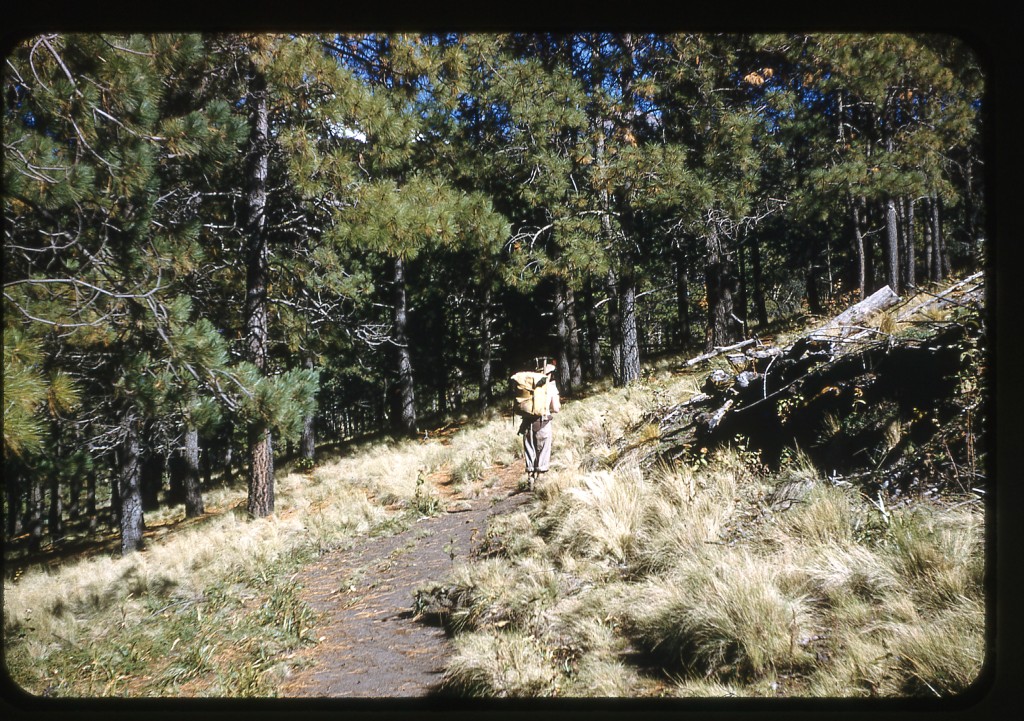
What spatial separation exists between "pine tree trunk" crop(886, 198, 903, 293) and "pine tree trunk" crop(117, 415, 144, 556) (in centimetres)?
1100

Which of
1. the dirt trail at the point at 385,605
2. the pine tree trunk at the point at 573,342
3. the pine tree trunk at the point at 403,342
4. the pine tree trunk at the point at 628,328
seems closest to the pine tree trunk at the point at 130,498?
the dirt trail at the point at 385,605

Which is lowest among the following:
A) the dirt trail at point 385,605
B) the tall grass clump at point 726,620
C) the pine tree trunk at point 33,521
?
the pine tree trunk at point 33,521

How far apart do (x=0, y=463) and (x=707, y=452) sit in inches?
191

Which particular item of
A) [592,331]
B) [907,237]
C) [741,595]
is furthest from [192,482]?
[907,237]

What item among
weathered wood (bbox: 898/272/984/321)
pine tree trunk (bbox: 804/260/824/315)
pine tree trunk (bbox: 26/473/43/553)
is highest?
pine tree trunk (bbox: 804/260/824/315)

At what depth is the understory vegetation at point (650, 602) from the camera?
2498 mm

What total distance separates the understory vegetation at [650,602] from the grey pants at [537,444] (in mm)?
696

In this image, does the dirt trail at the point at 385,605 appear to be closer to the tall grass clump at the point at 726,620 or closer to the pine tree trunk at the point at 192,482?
the tall grass clump at the point at 726,620

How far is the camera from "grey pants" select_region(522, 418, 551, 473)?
287 inches

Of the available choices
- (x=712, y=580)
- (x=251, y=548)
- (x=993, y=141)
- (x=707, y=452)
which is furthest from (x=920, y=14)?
(x=251, y=548)

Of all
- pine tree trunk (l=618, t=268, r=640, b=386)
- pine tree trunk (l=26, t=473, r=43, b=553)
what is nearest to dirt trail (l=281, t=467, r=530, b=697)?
pine tree trunk (l=618, t=268, r=640, b=386)

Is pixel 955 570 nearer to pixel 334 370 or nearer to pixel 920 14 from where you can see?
pixel 920 14

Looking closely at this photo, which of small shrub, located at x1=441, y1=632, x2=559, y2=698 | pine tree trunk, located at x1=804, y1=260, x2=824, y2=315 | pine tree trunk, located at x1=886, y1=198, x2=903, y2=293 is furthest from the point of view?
pine tree trunk, located at x1=804, y1=260, x2=824, y2=315

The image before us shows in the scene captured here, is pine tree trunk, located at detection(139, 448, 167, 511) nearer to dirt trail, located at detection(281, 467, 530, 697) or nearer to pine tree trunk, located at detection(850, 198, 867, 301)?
dirt trail, located at detection(281, 467, 530, 697)
